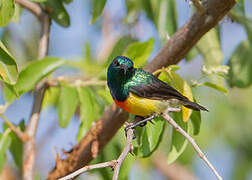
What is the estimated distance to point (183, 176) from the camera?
6926 millimetres

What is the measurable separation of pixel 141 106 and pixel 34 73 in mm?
Result: 926

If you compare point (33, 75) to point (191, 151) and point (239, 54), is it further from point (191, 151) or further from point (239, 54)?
point (191, 151)

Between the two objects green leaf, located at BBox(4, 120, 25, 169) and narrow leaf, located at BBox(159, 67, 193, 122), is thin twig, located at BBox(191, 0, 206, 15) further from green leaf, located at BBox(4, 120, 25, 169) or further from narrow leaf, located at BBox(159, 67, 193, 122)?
green leaf, located at BBox(4, 120, 25, 169)

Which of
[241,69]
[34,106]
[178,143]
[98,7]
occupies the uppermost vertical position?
[98,7]

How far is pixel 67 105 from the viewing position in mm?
3621

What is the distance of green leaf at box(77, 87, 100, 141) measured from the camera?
3584mm

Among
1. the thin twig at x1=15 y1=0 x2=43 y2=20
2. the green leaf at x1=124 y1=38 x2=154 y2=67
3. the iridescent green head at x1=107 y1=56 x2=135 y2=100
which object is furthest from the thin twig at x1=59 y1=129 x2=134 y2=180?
the thin twig at x1=15 y1=0 x2=43 y2=20

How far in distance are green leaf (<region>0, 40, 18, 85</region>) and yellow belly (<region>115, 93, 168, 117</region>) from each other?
86 centimetres

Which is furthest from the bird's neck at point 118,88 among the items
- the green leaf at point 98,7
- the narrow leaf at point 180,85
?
the green leaf at point 98,7

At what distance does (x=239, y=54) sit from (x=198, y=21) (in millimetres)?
970

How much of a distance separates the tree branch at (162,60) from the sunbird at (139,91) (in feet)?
0.62

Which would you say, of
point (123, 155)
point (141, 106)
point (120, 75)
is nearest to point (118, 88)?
point (120, 75)

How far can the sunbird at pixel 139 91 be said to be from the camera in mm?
3027

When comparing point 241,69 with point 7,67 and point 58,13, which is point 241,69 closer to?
point 58,13
